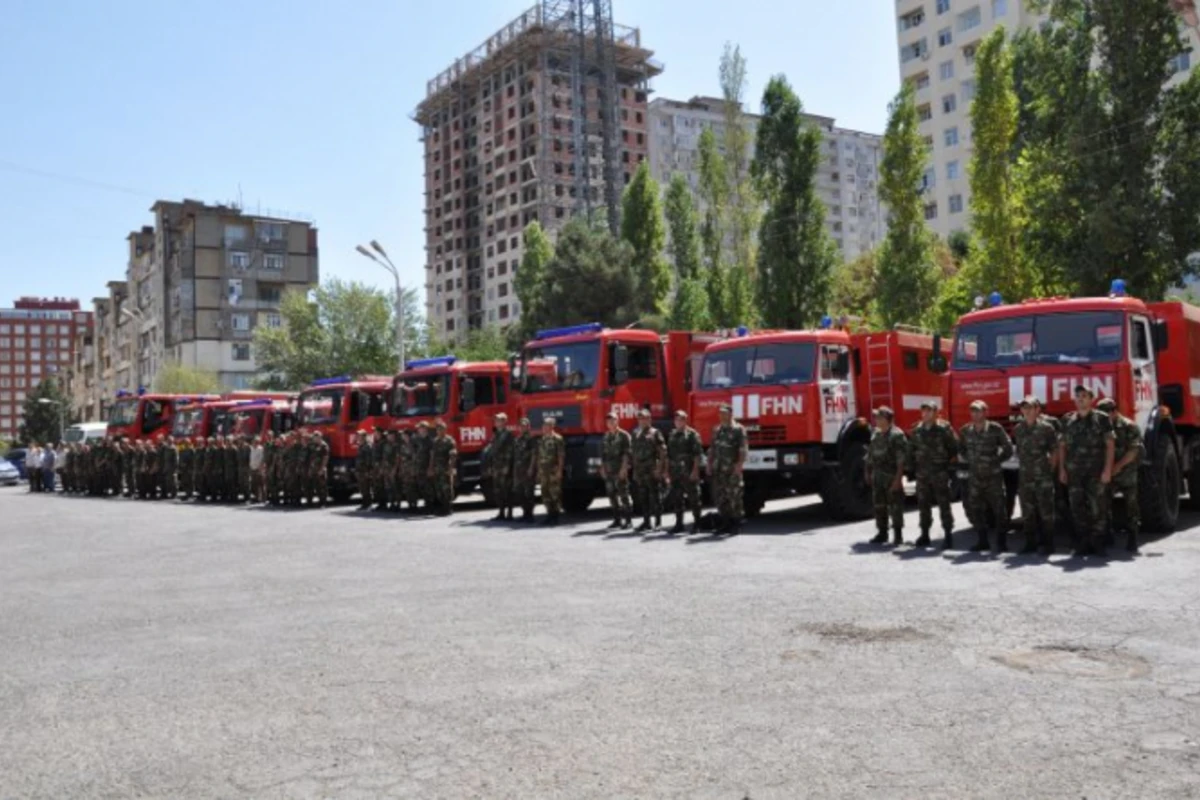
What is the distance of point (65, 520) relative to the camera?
20078 mm

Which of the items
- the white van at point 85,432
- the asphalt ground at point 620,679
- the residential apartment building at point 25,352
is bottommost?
the asphalt ground at point 620,679

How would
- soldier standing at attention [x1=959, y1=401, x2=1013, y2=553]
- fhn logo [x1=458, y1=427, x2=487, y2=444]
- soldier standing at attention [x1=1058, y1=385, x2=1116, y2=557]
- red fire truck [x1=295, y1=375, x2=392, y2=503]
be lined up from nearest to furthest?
soldier standing at attention [x1=1058, y1=385, x2=1116, y2=557] → soldier standing at attention [x1=959, y1=401, x2=1013, y2=553] → fhn logo [x1=458, y1=427, x2=487, y2=444] → red fire truck [x1=295, y1=375, x2=392, y2=503]

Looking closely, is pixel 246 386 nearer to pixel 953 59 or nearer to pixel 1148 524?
pixel 953 59

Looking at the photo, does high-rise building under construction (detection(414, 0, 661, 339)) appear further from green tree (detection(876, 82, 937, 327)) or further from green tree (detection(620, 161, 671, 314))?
green tree (detection(876, 82, 937, 327))

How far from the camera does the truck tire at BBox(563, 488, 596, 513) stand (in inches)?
690

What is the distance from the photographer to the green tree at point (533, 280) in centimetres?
4712

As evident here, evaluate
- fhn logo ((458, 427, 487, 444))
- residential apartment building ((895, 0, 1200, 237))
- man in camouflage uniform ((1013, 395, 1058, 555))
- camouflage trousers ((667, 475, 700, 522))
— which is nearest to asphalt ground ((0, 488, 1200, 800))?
man in camouflage uniform ((1013, 395, 1058, 555))

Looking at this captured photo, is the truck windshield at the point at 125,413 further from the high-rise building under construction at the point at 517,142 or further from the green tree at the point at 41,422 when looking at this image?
the green tree at the point at 41,422

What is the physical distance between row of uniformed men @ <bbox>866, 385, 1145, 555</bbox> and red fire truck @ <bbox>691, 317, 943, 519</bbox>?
2.32m

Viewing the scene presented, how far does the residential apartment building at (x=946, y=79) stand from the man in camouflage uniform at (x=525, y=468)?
53.3 metres

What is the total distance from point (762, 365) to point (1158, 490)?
16.3 feet

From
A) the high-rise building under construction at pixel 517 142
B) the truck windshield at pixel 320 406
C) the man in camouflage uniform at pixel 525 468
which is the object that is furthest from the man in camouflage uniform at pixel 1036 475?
the high-rise building under construction at pixel 517 142

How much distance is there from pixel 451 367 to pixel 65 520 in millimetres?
7925

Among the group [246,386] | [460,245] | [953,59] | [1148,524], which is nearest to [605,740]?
[1148,524]
